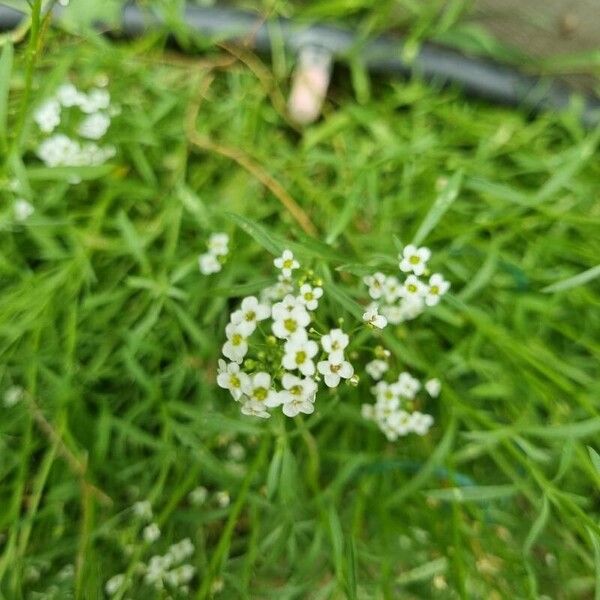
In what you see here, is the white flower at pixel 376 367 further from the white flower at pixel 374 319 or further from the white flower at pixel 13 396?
the white flower at pixel 13 396

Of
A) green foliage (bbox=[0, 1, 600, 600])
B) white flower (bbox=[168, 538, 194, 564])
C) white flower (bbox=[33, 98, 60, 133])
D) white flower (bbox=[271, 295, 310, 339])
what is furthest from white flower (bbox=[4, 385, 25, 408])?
white flower (bbox=[271, 295, 310, 339])

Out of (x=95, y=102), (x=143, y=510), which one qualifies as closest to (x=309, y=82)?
(x=95, y=102)

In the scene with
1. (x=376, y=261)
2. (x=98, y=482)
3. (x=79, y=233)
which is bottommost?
(x=98, y=482)

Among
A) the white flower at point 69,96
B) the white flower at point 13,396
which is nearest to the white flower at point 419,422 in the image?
the white flower at point 13,396

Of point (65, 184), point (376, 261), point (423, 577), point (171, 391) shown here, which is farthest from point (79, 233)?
point (423, 577)

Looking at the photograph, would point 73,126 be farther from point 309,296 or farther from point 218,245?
point 309,296

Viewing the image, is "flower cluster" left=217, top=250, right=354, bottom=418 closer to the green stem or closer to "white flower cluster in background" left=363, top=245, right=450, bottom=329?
"white flower cluster in background" left=363, top=245, right=450, bottom=329

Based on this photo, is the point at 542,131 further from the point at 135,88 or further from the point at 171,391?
the point at 171,391
